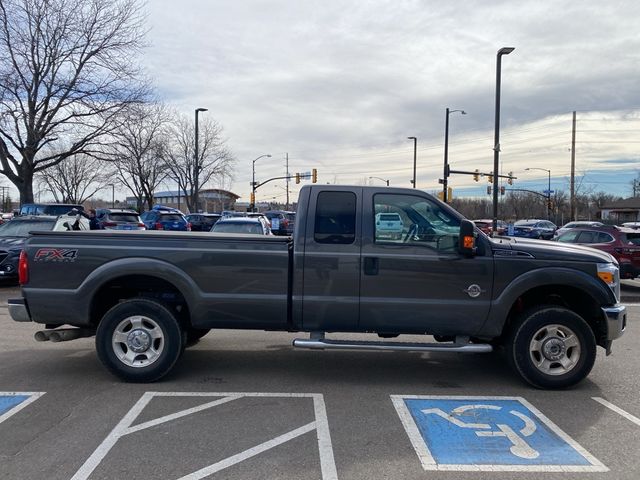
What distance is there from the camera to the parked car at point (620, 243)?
1348 cm

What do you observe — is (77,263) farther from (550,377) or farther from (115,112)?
(115,112)

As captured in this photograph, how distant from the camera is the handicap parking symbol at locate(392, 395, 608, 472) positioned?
3752mm

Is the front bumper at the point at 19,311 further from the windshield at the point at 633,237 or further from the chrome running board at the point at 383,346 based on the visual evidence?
the windshield at the point at 633,237

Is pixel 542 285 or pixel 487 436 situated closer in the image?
pixel 487 436

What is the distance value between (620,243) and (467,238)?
35.0 ft

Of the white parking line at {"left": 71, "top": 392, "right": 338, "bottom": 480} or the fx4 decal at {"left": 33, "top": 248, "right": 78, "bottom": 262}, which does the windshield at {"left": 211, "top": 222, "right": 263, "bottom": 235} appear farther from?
the white parking line at {"left": 71, "top": 392, "right": 338, "bottom": 480}

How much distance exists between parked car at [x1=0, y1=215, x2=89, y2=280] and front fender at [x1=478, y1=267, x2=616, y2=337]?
8335 millimetres

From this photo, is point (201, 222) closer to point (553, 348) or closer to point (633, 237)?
point (633, 237)

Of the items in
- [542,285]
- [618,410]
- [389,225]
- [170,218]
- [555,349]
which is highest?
[389,225]

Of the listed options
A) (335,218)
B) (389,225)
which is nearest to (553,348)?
(389,225)

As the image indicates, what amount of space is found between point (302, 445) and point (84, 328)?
302cm

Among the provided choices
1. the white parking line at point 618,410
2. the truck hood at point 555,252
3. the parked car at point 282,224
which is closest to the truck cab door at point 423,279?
the truck hood at point 555,252

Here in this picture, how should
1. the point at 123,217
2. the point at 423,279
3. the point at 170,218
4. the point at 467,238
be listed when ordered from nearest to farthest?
the point at 467,238, the point at 423,279, the point at 123,217, the point at 170,218

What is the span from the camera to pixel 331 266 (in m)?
5.22
